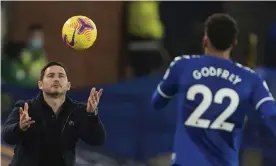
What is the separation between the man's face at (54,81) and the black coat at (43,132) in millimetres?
128

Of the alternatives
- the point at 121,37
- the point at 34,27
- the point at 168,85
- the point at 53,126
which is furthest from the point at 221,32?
the point at 121,37

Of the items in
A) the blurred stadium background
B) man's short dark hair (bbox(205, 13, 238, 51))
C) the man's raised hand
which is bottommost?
the blurred stadium background

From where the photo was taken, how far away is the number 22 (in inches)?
222

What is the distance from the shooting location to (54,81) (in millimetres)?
5469

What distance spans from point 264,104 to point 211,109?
1.45 feet

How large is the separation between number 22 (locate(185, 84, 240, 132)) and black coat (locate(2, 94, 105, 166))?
0.79 metres

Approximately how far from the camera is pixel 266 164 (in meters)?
9.55

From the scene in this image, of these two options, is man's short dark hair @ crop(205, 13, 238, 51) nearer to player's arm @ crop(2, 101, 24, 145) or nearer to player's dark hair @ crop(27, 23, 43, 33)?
player's arm @ crop(2, 101, 24, 145)

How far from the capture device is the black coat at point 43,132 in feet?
17.8

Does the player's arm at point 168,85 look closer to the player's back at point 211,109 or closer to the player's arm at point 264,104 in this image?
the player's back at point 211,109

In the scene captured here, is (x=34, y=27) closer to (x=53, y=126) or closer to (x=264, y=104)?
(x=53, y=126)

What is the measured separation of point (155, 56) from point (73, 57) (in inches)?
81.1

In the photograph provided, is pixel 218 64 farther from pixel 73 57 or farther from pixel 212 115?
pixel 73 57

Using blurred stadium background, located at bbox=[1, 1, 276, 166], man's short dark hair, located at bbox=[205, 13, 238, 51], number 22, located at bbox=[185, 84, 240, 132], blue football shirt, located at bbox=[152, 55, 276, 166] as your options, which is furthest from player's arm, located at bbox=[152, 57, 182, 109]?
blurred stadium background, located at bbox=[1, 1, 276, 166]
